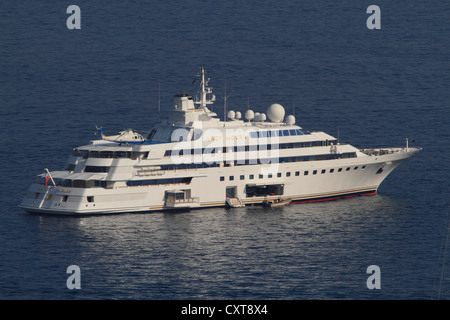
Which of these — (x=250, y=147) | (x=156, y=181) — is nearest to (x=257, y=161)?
(x=250, y=147)

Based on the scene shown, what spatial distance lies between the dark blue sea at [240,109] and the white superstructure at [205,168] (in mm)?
2060

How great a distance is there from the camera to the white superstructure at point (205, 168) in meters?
108

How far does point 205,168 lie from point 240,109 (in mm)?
31813

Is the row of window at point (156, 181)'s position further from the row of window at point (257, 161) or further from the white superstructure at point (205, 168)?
the row of window at point (257, 161)

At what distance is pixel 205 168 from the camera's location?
112 m

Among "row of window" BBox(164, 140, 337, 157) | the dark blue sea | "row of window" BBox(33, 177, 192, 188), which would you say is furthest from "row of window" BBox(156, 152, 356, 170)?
the dark blue sea

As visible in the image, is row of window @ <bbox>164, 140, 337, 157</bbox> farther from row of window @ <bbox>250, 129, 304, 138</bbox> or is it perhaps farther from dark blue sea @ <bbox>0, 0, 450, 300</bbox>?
dark blue sea @ <bbox>0, 0, 450, 300</bbox>

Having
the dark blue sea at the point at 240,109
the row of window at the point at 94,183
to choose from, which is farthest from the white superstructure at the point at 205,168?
the dark blue sea at the point at 240,109

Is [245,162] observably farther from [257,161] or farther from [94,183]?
[94,183]

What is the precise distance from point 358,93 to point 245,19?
40.4 metres

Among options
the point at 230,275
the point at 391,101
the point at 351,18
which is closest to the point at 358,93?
the point at 391,101

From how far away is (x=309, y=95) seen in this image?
151750mm

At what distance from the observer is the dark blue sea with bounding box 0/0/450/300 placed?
3474 inches
